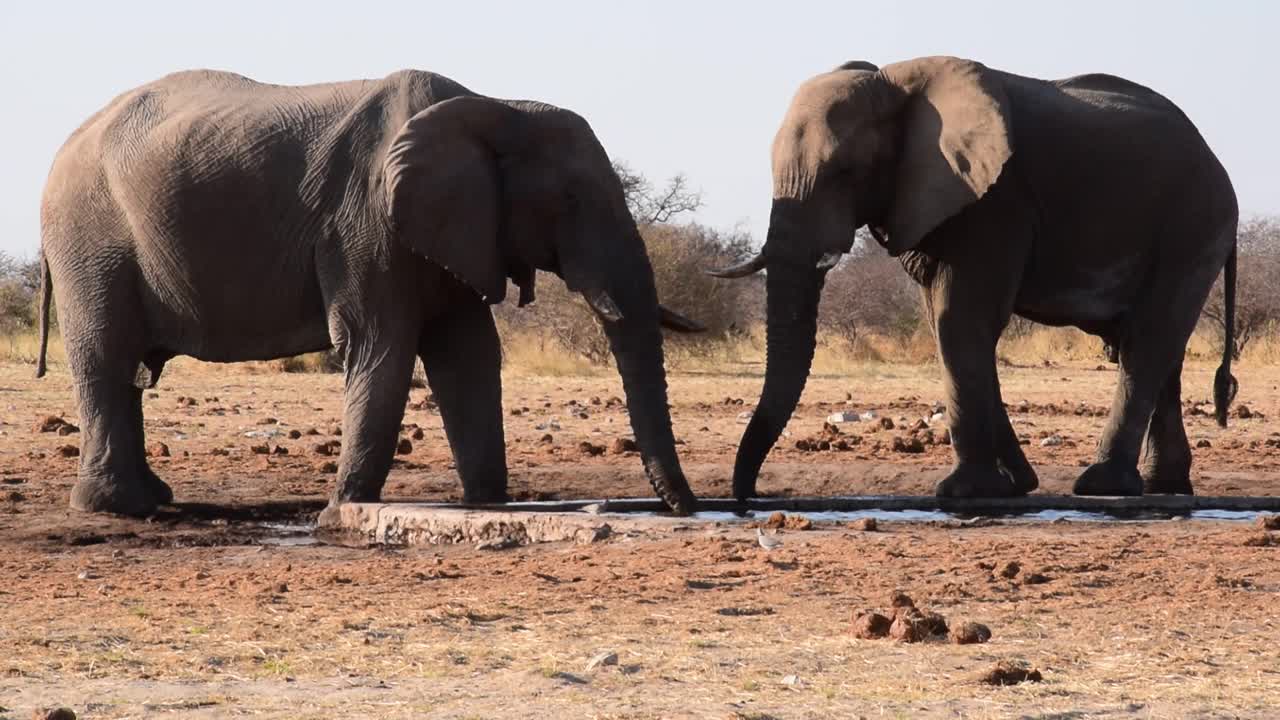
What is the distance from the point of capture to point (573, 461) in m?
16.1

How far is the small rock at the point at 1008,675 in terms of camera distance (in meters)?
6.74

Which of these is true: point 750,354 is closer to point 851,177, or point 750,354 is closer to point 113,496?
point 851,177

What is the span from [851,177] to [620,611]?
4500mm

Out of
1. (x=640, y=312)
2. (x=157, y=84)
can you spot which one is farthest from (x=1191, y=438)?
(x=157, y=84)

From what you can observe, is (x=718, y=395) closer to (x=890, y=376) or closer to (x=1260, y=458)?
(x=890, y=376)

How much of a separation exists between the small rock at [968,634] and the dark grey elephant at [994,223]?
14.2ft

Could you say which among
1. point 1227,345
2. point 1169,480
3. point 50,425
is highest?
point 1227,345

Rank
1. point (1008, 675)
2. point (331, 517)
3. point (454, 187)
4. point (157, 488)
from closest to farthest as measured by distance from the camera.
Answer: point (1008, 675), point (454, 187), point (331, 517), point (157, 488)

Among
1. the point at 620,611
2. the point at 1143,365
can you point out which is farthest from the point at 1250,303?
the point at 620,611

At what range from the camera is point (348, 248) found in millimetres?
11695

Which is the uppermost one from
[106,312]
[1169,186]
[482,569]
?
[1169,186]

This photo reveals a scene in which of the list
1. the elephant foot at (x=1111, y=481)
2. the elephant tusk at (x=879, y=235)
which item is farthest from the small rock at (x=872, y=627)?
the elephant foot at (x=1111, y=481)

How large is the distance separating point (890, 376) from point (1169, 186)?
16346 mm

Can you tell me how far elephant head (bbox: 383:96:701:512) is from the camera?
11.3 meters
